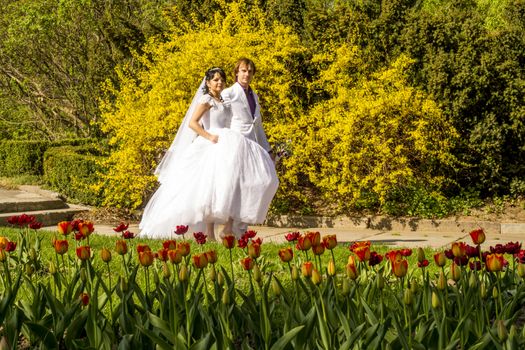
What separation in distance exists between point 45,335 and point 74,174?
10.9 meters

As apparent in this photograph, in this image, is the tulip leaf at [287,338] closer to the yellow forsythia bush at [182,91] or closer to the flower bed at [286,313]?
the flower bed at [286,313]

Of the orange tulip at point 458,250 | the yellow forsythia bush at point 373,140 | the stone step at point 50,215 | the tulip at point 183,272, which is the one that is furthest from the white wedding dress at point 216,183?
the tulip at point 183,272

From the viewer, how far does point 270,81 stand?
1191 cm

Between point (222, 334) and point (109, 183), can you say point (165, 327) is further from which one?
point (109, 183)

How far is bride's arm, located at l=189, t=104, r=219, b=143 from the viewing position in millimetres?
8227

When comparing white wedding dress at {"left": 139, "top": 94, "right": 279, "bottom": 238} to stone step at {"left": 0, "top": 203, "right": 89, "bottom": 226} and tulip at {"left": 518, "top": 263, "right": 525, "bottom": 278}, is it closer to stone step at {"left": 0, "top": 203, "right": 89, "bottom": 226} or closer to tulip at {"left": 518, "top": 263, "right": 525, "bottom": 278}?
stone step at {"left": 0, "top": 203, "right": 89, "bottom": 226}

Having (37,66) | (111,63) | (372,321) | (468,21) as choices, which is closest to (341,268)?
(372,321)

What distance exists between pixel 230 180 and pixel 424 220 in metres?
3.71

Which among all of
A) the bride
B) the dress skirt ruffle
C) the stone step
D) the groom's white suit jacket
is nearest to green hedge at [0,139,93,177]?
the stone step

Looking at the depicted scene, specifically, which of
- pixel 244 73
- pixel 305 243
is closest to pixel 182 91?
pixel 244 73

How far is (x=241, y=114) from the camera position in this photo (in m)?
8.30

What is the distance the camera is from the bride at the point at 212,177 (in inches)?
315

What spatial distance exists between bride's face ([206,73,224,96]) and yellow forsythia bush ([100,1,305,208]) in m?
2.96

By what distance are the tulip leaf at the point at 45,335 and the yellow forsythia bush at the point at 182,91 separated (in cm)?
838
